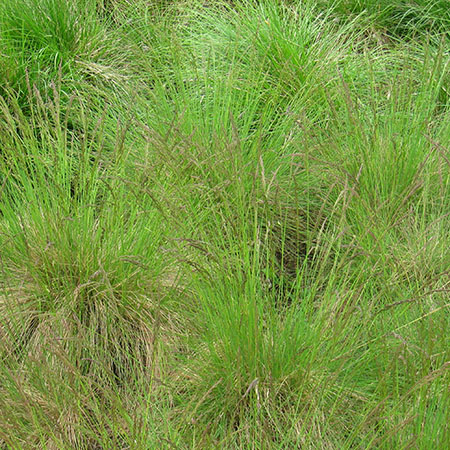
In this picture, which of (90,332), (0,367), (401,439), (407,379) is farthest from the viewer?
(90,332)

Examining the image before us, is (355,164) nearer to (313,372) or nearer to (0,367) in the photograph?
(313,372)

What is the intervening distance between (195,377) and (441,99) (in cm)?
216

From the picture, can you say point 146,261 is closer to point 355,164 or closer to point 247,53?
point 355,164

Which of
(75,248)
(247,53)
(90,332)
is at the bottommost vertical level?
(90,332)

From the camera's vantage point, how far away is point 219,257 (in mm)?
2084

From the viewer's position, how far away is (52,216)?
2465mm

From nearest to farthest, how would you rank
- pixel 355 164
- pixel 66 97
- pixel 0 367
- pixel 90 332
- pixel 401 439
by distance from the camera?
1. pixel 401 439
2. pixel 0 367
3. pixel 90 332
4. pixel 355 164
5. pixel 66 97

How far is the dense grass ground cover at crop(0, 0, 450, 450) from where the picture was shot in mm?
1915

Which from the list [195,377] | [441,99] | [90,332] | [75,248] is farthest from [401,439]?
[441,99]

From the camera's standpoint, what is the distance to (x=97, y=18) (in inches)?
156

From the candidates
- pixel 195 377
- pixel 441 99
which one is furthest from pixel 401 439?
pixel 441 99

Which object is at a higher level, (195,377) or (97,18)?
(97,18)

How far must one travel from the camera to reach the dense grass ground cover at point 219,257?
75.4 inches

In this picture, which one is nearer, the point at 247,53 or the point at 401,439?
the point at 401,439
